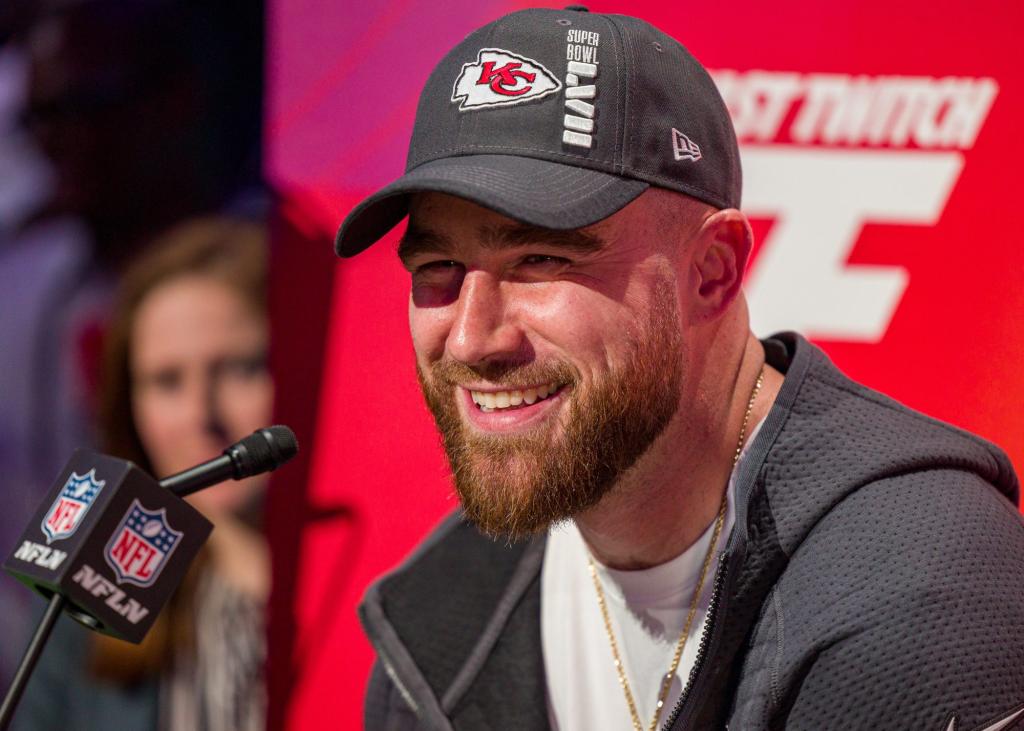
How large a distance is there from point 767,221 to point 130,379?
1248mm

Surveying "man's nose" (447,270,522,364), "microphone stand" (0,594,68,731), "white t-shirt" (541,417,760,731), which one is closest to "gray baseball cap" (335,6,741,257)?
"man's nose" (447,270,522,364)

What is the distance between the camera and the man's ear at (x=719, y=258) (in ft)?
4.25

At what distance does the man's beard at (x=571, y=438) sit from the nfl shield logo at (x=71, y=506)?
437 millimetres

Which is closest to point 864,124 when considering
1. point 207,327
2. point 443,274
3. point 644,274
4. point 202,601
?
point 644,274

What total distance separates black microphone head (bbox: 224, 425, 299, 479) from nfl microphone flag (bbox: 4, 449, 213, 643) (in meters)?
0.08

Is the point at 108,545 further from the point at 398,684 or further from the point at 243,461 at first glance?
the point at 398,684

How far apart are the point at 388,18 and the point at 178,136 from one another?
1.57 feet

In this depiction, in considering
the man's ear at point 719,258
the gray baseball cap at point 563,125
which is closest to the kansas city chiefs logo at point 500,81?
the gray baseball cap at point 563,125

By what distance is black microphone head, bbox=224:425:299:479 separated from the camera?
101 cm

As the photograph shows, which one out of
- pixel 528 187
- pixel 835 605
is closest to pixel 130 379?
pixel 528 187

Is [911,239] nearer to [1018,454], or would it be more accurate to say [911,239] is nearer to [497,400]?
[1018,454]

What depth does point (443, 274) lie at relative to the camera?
1277mm

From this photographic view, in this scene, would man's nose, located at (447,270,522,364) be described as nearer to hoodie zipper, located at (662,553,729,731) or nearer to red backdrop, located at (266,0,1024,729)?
hoodie zipper, located at (662,553,729,731)

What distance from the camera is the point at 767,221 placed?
1.75m
